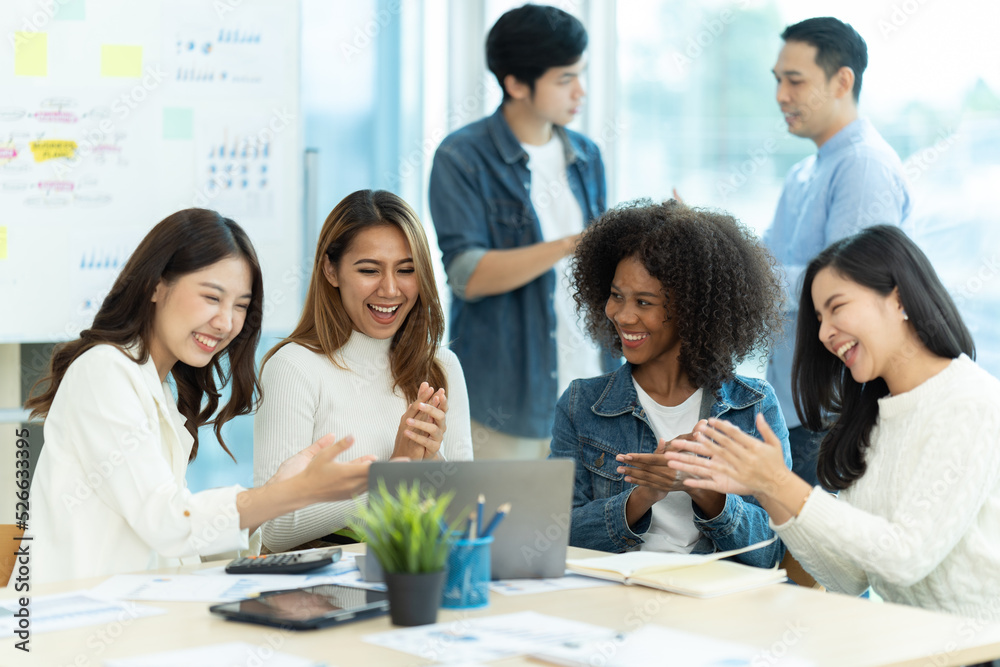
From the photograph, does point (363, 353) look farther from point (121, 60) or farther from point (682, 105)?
point (682, 105)

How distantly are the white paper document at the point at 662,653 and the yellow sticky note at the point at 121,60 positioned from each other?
8.11 ft

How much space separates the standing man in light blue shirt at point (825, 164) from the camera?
261 cm

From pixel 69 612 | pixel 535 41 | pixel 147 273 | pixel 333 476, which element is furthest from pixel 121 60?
pixel 69 612

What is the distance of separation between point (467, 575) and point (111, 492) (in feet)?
2.20

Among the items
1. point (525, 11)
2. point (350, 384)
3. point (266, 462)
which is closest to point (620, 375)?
A: point (350, 384)

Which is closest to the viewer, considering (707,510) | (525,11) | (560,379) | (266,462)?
(707,510)

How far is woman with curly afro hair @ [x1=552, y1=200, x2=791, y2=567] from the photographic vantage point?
6.55 ft

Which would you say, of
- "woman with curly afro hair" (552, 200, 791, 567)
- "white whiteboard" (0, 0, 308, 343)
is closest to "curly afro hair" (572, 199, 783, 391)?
"woman with curly afro hair" (552, 200, 791, 567)

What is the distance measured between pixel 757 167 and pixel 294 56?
1.53 metres

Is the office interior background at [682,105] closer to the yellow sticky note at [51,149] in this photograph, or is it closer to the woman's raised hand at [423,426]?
the yellow sticky note at [51,149]

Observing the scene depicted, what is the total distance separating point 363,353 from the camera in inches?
90.1

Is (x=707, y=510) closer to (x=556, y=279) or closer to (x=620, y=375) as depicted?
(x=620, y=375)

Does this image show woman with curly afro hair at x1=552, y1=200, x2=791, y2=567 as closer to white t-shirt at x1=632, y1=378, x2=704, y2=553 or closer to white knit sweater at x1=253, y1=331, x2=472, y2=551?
white t-shirt at x1=632, y1=378, x2=704, y2=553

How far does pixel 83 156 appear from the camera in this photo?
9.90 ft
